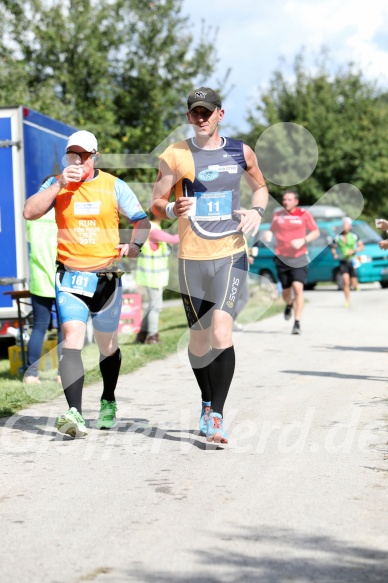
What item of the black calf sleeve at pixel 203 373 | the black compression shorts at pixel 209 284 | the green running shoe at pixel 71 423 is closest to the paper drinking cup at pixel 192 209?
the black compression shorts at pixel 209 284

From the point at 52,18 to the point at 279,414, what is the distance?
22909 millimetres

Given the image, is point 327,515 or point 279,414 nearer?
point 327,515

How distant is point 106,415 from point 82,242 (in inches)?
48.4

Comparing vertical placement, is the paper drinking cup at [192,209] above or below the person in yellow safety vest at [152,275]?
above

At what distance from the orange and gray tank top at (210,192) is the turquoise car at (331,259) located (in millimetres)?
22130

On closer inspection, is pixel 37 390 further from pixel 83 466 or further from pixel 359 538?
pixel 359 538

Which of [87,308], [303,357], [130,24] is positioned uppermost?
[130,24]

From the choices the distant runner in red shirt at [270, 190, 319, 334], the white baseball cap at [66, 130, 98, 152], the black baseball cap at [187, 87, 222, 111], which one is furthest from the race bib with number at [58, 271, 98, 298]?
the distant runner in red shirt at [270, 190, 319, 334]

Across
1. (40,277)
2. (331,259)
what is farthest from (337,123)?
(40,277)

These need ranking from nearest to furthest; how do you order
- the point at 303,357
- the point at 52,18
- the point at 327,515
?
the point at 327,515
the point at 303,357
the point at 52,18

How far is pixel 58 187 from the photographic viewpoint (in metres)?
7.02

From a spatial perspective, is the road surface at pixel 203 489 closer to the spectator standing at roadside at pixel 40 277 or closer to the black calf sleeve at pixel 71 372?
the black calf sleeve at pixel 71 372

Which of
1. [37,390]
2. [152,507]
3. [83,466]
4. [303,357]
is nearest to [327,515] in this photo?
[152,507]

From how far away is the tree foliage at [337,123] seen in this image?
45750 mm
